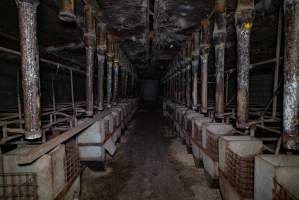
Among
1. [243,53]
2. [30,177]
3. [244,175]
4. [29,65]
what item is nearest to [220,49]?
[243,53]

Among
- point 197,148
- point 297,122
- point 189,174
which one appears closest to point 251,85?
point 197,148

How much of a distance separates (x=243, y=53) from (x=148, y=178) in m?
4.15

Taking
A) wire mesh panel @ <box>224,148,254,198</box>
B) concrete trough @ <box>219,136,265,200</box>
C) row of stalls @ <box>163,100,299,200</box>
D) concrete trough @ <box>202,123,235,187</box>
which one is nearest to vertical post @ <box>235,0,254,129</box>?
concrete trough @ <box>202,123,235,187</box>

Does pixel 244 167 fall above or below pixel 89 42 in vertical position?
below

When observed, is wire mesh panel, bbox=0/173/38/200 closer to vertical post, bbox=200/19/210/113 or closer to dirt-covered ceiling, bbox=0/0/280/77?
dirt-covered ceiling, bbox=0/0/280/77

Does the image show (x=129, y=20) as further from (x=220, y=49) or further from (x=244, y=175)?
(x=244, y=175)

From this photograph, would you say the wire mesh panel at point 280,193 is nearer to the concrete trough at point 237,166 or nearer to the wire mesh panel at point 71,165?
the concrete trough at point 237,166

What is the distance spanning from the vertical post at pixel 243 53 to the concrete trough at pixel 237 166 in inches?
38.8

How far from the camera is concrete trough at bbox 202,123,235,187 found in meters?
4.54

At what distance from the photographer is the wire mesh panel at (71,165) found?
3798mm

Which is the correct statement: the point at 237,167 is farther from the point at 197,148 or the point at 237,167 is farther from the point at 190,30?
the point at 190,30

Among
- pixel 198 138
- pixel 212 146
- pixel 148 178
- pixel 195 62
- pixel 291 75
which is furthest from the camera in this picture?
pixel 195 62

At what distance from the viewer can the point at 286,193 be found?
2.17 metres

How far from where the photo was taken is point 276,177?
2.43 meters
